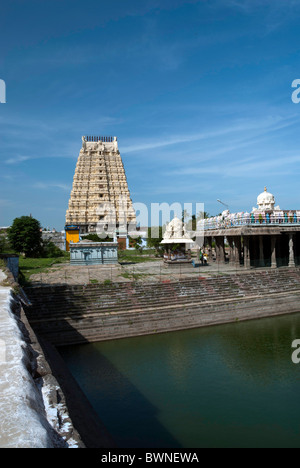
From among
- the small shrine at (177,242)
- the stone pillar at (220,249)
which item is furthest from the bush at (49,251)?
the stone pillar at (220,249)

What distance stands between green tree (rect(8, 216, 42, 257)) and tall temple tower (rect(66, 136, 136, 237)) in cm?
1610

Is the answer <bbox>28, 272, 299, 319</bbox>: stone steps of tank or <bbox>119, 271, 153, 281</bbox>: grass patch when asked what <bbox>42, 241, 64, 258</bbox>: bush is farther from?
<bbox>28, 272, 299, 319</bbox>: stone steps of tank

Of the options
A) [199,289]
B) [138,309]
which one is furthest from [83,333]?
[199,289]

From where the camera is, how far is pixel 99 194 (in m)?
52.0

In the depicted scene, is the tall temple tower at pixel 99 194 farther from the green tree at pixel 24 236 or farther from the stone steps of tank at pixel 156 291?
the stone steps of tank at pixel 156 291

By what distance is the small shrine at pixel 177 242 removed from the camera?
76.9ft

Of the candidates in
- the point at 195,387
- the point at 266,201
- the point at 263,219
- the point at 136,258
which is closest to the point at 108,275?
the point at 263,219

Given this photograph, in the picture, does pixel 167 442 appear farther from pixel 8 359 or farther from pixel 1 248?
pixel 1 248

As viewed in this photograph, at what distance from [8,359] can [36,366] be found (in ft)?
2.18

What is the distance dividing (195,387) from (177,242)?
14.3 meters

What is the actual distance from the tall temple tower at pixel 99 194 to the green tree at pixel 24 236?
16.1m

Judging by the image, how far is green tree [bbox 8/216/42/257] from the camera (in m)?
33.2

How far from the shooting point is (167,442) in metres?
7.23
